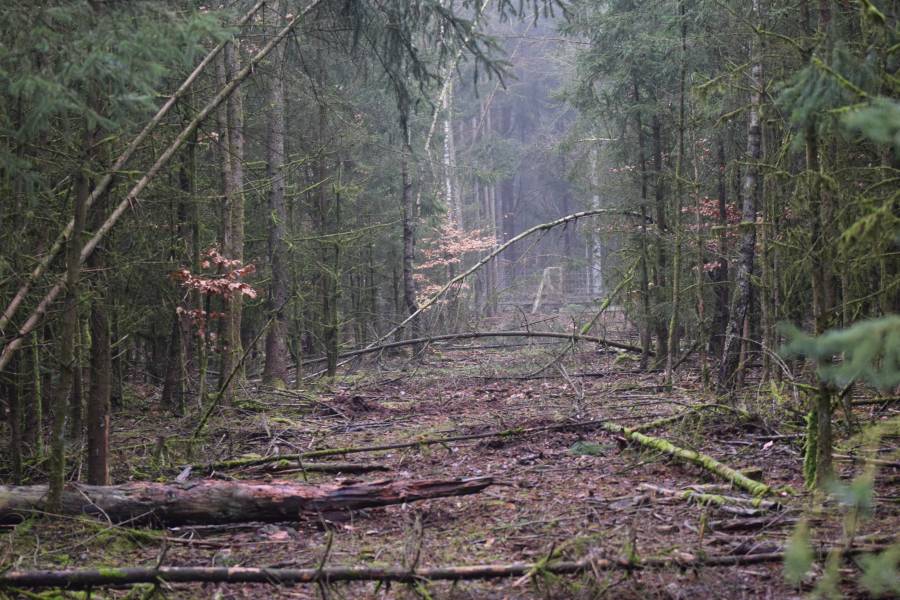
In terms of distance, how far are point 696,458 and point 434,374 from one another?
10047mm

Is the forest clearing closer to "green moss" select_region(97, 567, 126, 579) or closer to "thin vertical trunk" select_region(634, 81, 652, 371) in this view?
"green moss" select_region(97, 567, 126, 579)

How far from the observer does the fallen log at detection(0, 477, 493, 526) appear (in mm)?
5379

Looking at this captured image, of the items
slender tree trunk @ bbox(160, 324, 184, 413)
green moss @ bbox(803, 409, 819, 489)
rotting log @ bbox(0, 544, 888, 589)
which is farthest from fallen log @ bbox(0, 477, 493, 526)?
slender tree trunk @ bbox(160, 324, 184, 413)

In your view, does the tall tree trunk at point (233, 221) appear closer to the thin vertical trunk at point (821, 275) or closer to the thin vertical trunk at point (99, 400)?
the thin vertical trunk at point (99, 400)

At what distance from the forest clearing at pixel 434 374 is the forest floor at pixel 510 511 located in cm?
4

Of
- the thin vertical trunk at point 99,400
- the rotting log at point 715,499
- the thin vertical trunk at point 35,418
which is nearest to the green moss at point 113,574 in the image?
the thin vertical trunk at point 99,400

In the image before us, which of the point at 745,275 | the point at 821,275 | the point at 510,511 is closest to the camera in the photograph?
the point at 821,275

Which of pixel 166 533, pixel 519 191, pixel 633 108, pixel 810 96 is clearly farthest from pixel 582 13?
pixel 519 191

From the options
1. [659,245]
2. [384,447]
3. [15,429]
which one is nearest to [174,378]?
[15,429]

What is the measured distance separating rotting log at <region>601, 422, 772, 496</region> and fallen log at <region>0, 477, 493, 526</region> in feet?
6.41

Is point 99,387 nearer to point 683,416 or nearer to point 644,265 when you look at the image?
point 683,416

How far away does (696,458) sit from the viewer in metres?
6.40

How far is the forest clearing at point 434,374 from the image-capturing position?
160 inches

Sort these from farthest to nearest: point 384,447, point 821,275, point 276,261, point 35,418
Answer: point 276,261 → point 384,447 → point 35,418 → point 821,275
